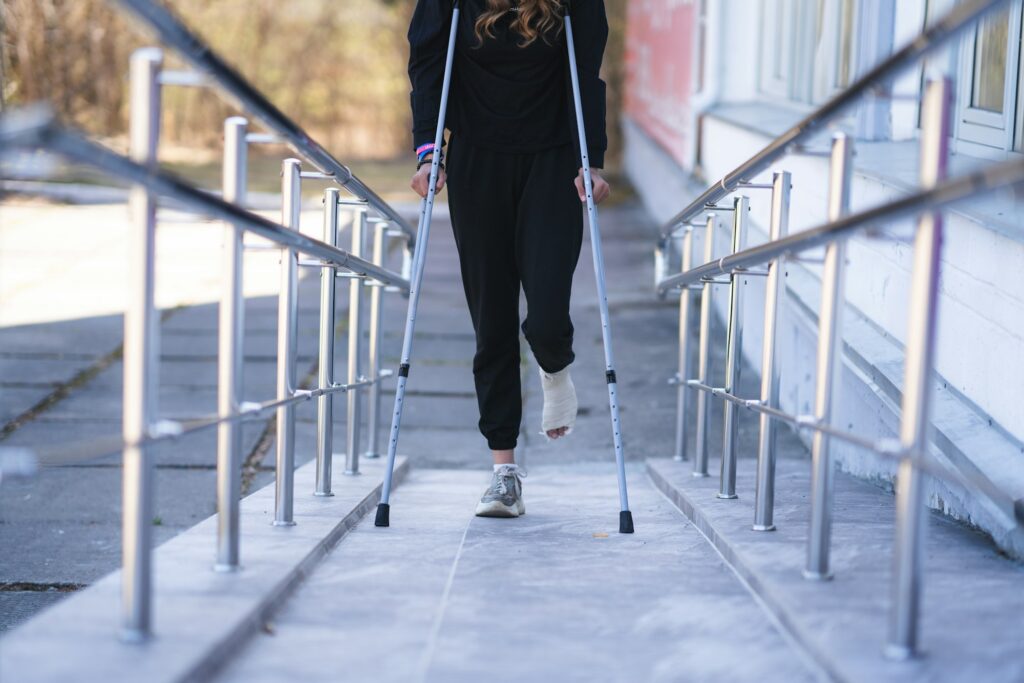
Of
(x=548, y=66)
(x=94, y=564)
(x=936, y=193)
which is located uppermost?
(x=548, y=66)

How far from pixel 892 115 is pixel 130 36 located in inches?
429

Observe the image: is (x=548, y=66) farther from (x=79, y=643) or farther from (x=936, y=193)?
(x=79, y=643)

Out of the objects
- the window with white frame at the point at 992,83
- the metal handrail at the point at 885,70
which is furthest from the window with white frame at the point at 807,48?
the metal handrail at the point at 885,70

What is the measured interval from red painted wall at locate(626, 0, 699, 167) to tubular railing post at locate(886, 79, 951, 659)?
7.81 meters

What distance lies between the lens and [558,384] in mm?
3773

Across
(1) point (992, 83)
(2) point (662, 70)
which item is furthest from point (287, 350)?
(2) point (662, 70)

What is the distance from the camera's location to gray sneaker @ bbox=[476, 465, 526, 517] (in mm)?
3650

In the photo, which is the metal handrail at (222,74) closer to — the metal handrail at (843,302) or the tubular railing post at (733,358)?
the metal handrail at (843,302)

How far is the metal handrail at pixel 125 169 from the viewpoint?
168 cm

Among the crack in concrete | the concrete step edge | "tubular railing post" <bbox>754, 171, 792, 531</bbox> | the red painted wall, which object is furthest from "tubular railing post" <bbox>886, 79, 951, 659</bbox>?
the red painted wall

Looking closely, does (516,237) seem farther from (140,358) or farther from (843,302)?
(140,358)

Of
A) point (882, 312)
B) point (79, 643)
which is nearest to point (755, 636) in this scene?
point (79, 643)

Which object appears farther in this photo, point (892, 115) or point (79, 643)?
point (892, 115)

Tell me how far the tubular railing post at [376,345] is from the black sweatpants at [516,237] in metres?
0.86
